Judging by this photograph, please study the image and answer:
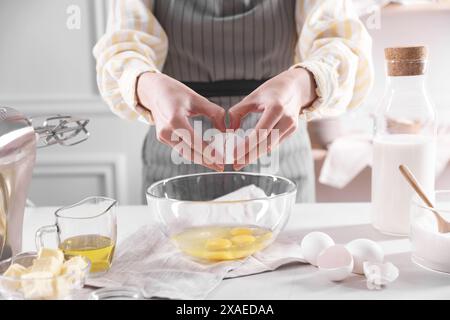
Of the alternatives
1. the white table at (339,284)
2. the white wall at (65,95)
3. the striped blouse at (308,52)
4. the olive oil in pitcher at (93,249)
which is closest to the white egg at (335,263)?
the white table at (339,284)

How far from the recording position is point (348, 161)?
211 centimetres

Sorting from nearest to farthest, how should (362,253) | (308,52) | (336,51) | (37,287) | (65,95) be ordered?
(37,287), (362,253), (336,51), (308,52), (65,95)

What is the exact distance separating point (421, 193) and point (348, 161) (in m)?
1.40

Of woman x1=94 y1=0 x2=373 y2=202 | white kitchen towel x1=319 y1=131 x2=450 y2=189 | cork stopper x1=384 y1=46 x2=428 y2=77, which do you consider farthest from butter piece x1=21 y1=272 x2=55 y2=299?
white kitchen towel x1=319 y1=131 x2=450 y2=189

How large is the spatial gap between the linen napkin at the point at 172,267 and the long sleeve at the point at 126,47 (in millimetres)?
329

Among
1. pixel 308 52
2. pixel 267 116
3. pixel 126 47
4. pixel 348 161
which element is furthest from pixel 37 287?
pixel 348 161

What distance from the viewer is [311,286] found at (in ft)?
2.09

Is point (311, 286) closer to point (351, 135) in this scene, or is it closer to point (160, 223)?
point (160, 223)

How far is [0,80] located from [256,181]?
5.58 ft

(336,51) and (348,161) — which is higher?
(336,51)

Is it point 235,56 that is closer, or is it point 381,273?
→ point 381,273

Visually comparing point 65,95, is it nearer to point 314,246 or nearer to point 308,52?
point 308,52

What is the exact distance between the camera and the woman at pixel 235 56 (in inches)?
38.4
